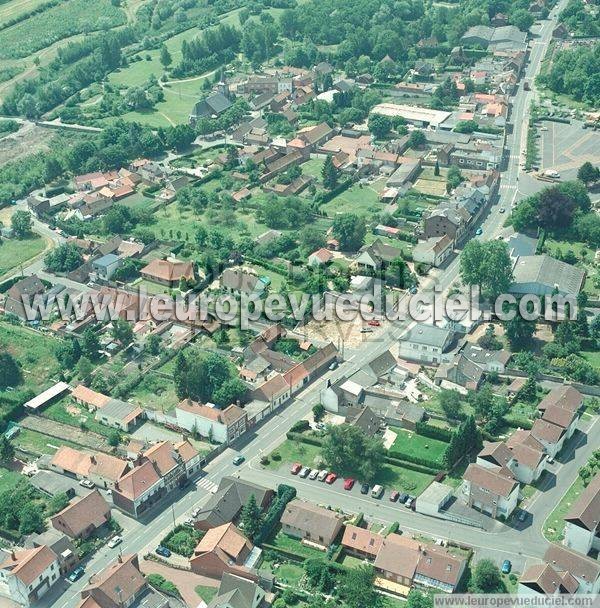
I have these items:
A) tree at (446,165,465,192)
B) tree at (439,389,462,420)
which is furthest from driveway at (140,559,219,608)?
tree at (446,165,465,192)

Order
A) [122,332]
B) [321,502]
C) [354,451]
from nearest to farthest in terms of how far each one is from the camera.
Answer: [321,502]
[354,451]
[122,332]

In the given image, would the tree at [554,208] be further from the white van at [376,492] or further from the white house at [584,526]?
the white van at [376,492]

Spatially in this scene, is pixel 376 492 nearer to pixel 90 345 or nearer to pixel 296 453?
pixel 296 453

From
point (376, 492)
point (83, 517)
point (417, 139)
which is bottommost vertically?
point (376, 492)

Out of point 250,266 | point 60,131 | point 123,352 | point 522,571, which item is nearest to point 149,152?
point 60,131

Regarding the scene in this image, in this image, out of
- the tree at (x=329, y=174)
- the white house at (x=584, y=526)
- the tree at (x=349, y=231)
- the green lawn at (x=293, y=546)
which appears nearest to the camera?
the white house at (x=584, y=526)

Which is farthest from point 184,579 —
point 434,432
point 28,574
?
point 434,432

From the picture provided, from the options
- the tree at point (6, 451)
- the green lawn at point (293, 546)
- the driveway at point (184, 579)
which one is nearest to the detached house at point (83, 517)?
the driveway at point (184, 579)
